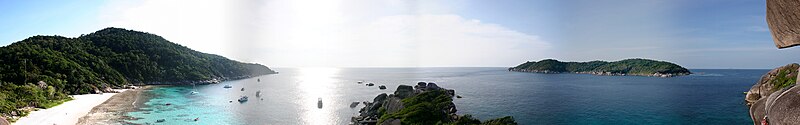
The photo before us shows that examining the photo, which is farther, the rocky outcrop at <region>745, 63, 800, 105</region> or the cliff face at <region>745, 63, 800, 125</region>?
the rocky outcrop at <region>745, 63, 800, 105</region>

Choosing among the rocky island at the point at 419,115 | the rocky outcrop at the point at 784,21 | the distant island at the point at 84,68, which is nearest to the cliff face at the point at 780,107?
the rocky outcrop at the point at 784,21

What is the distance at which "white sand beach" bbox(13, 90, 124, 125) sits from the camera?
42175 mm

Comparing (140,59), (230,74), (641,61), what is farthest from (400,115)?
(641,61)

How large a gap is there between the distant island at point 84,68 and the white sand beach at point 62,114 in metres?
1.28

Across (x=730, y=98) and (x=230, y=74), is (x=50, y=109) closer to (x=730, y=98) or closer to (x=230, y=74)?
(x=730, y=98)

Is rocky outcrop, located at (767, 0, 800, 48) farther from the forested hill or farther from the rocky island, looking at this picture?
the forested hill

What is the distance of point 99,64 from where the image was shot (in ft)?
334

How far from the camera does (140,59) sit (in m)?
121

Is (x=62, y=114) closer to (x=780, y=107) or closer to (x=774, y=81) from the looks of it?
(x=780, y=107)

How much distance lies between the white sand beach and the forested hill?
51.9 ft

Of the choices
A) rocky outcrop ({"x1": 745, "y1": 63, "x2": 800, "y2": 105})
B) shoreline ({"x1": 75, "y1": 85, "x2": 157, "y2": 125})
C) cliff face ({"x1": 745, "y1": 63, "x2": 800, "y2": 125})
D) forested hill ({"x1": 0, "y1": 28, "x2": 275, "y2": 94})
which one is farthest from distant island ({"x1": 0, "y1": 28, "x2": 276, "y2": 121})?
rocky outcrop ({"x1": 745, "y1": 63, "x2": 800, "y2": 105})

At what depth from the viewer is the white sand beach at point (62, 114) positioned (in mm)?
42175

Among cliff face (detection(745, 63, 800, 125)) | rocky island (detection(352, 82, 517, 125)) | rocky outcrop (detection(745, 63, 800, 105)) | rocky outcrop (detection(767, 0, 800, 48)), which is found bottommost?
rocky island (detection(352, 82, 517, 125))

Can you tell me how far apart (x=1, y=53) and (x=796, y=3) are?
12625 centimetres
